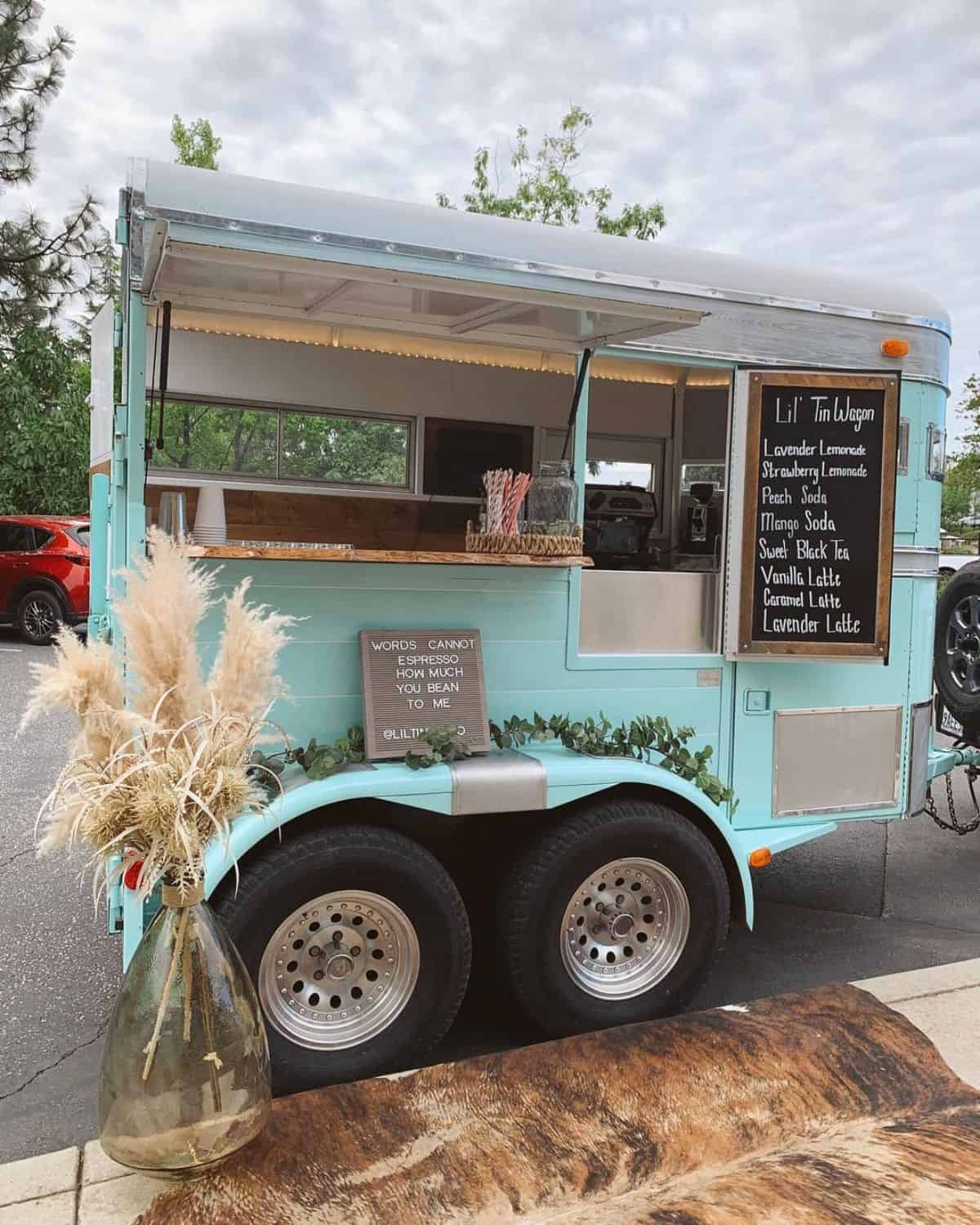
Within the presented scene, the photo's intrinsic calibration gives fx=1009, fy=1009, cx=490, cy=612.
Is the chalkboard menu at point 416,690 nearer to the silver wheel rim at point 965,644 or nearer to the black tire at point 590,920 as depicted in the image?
the black tire at point 590,920

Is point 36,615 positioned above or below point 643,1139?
above

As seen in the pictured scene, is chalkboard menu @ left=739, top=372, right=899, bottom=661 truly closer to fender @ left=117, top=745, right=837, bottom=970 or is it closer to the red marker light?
fender @ left=117, top=745, right=837, bottom=970

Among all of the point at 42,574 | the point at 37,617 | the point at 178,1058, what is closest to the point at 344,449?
the point at 178,1058

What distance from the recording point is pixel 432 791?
3.16 meters

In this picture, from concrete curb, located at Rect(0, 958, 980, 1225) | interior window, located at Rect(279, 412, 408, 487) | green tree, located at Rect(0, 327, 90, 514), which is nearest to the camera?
concrete curb, located at Rect(0, 958, 980, 1225)

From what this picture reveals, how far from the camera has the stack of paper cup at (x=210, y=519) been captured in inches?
133

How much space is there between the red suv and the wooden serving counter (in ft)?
33.3

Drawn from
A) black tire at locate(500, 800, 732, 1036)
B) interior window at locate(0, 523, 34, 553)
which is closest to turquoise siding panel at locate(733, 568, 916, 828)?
black tire at locate(500, 800, 732, 1036)

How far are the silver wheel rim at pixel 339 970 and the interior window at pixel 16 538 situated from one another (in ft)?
36.6

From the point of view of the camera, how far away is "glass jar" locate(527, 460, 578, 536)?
12.2 feet

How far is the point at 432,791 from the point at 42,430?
14906mm

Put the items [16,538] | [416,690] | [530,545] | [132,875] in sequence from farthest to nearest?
1. [16,538]
2. [530,545]
3. [416,690]
4. [132,875]

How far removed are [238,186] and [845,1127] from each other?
3.29m

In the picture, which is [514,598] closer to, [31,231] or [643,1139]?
[643,1139]
